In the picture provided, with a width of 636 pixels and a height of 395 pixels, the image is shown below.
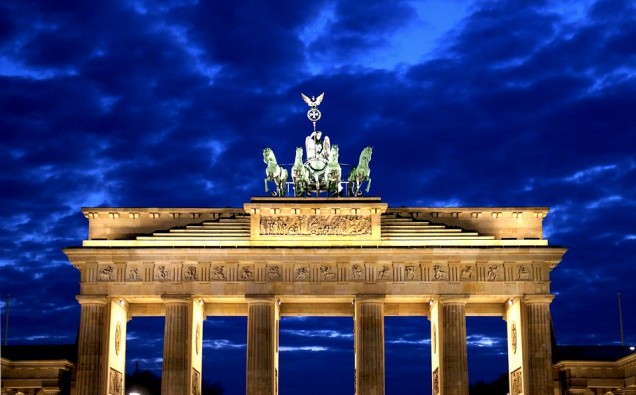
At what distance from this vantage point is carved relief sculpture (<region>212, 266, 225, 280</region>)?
59688mm

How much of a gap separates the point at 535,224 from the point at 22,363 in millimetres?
30992

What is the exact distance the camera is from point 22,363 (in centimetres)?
5803

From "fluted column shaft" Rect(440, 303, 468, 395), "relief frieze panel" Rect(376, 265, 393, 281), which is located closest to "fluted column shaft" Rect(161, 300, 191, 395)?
"relief frieze panel" Rect(376, 265, 393, 281)

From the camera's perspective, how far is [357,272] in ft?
196

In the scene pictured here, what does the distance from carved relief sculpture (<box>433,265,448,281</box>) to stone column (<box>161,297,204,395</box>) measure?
46.2 ft

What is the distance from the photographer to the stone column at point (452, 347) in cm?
5841

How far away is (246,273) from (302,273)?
324 cm

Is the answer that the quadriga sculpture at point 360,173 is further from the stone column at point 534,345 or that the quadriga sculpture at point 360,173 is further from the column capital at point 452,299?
the stone column at point 534,345

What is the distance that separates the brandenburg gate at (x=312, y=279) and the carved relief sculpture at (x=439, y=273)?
0.19ft

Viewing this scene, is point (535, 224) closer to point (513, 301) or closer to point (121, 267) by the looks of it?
Answer: point (513, 301)

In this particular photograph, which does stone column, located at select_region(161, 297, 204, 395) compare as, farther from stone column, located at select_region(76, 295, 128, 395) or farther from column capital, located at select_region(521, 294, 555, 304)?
column capital, located at select_region(521, 294, 555, 304)

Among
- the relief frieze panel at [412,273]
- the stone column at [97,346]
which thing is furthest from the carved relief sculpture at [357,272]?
the stone column at [97,346]

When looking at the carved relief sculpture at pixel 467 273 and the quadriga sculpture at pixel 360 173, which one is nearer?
the carved relief sculpture at pixel 467 273

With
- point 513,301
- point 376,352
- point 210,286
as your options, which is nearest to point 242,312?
point 210,286
